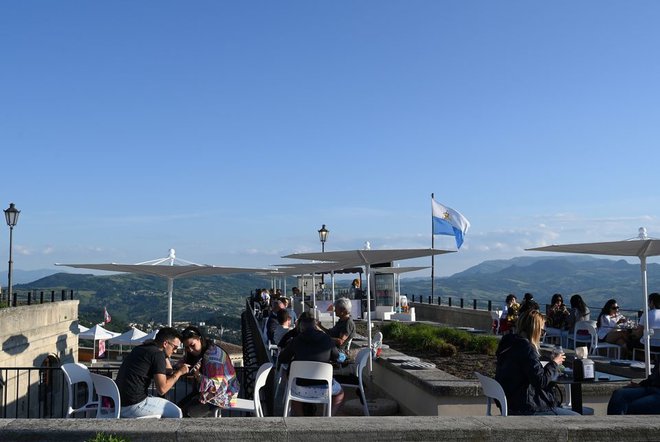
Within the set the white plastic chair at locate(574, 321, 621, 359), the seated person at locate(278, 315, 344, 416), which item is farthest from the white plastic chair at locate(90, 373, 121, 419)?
the white plastic chair at locate(574, 321, 621, 359)

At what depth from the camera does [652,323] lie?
38.3 ft

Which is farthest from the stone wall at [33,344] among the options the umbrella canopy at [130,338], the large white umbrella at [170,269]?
the large white umbrella at [170,269]

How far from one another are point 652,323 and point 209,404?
26.9 feet

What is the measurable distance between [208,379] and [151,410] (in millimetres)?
665

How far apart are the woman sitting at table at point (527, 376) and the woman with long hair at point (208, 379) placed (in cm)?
267

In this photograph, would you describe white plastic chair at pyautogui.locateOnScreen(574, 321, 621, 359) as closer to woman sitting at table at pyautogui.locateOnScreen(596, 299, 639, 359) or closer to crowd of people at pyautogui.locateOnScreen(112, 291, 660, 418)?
woman sitting at table at pyautogui.locateOnScreen(596, 299, 639, 359)

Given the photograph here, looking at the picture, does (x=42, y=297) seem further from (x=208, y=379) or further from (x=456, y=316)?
(x=208, y=379)

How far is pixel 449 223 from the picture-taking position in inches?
1233

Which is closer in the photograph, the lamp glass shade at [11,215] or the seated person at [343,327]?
the seated person at [343,327]

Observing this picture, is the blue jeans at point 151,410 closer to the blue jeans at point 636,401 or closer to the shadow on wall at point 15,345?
the blue jeans at point 636,401

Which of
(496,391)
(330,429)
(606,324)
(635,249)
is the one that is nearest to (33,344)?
(606,324)

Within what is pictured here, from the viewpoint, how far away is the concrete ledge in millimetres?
4691

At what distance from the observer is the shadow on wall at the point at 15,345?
23.9 meters

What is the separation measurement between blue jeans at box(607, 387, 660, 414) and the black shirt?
432 centimetres
